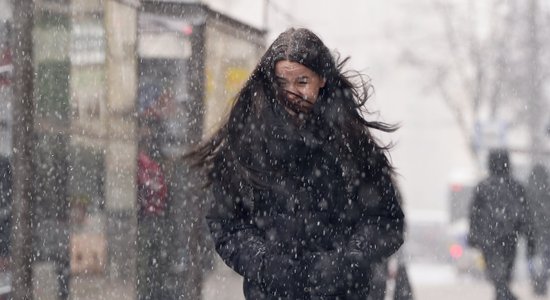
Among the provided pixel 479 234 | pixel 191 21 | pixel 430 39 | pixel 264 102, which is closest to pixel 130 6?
pixel 191 21

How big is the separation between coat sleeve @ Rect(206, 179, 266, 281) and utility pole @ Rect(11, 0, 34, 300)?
3127 mm

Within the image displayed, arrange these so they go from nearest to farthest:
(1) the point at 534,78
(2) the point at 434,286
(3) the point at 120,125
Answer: (3) the point at 120,125
(2) the point at 434,286
(1) the point at 534,78

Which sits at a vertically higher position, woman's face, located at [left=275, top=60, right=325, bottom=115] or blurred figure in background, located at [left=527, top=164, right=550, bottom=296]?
woman's face, located at [left=275, top=60, right=325, bottom=115]

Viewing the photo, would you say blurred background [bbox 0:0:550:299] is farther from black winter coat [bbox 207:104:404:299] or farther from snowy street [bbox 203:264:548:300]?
black winter coat [bbox 207:104:404:299]

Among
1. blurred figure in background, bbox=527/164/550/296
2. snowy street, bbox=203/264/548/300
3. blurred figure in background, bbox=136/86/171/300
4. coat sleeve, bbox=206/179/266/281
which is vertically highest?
coat sleeve, bbox=206/179/266/281

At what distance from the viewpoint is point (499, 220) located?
8453mm

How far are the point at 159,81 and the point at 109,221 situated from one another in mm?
1028

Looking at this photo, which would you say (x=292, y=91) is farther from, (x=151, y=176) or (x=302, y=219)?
(x=151, y=176)

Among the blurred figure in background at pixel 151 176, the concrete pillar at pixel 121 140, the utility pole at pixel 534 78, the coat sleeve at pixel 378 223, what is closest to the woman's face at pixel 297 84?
the coat sleeve at pixel 378 223

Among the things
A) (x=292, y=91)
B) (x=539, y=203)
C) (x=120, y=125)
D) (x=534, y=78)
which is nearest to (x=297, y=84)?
(x=292, y=91)

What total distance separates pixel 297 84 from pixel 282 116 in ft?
0.35

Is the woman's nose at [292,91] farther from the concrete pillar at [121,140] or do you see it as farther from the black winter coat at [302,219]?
the concrete pillar at [121,140]

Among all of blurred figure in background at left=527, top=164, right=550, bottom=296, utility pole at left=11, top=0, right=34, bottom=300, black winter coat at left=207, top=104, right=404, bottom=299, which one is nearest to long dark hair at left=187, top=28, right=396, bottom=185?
black winter coat at left=207, top=104, right=404, bottom=299

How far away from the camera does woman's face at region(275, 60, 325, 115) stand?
130 inches
